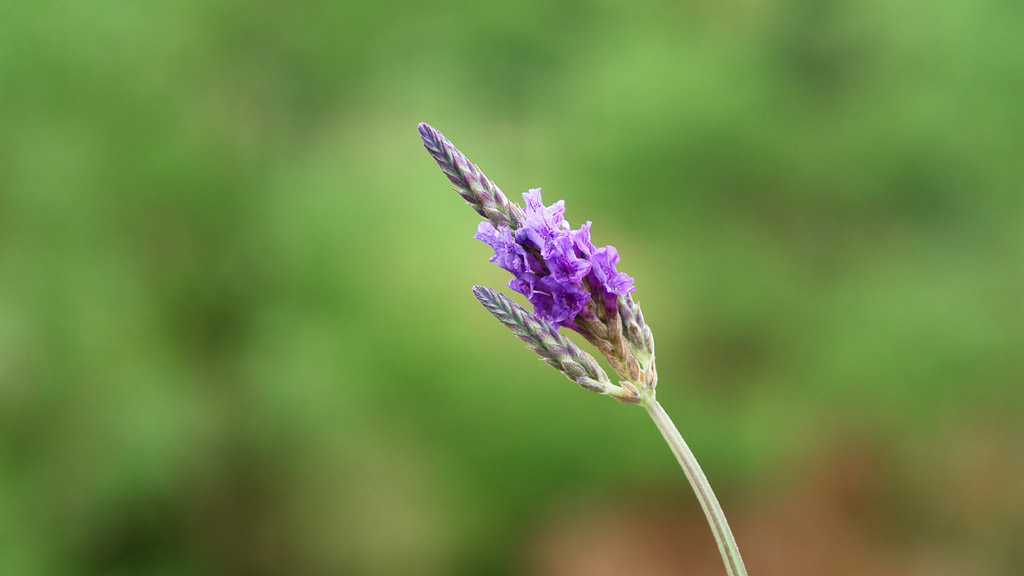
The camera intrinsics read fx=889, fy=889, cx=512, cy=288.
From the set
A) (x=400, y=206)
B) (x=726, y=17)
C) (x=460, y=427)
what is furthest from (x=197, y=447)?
(x=726, y=17)

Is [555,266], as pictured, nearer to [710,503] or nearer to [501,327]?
[710,503]

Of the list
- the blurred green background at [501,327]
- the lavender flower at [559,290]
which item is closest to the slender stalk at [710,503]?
the lavender flower at [559,290]

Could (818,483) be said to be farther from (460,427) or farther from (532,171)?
(532,171)

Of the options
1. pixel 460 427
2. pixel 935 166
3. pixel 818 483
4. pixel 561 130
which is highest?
pixel 935 166

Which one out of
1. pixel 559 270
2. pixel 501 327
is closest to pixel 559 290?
pixel 559 270

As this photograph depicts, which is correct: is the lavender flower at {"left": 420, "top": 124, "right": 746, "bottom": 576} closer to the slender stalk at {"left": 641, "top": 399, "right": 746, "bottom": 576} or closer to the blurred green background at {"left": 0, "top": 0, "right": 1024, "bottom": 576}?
the slender stalk at {"left": 641, "top": 399, "right": 746, "bottom": 576}

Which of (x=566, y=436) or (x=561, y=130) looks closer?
(x=566, y=436)
